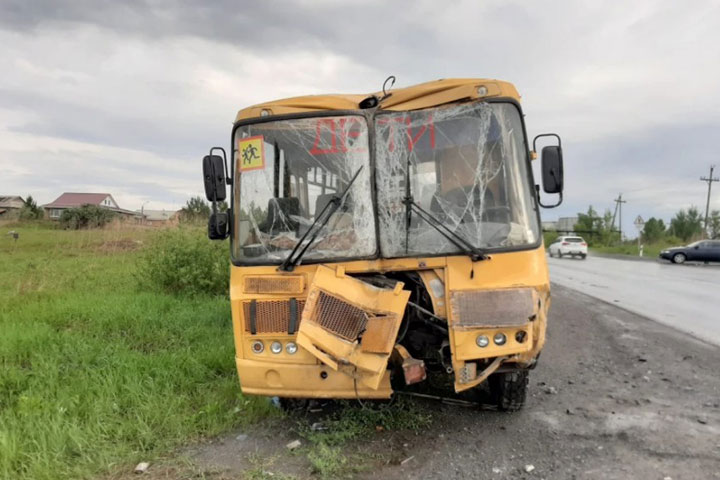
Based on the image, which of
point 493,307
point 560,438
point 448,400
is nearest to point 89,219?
point 448,400

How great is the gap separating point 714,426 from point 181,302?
7.86 metres

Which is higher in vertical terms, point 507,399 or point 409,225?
point 409,225

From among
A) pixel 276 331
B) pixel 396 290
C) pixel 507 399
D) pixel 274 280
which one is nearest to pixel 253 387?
pixel 276 331

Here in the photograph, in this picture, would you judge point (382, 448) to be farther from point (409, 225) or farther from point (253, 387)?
point (409, 225)

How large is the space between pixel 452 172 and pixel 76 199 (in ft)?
285

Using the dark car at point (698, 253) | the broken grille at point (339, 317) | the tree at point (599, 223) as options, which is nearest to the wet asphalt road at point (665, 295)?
the broken grille at point (339, 317)

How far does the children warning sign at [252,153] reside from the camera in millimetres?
4324

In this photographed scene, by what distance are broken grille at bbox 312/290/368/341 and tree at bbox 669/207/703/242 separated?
5498 cm

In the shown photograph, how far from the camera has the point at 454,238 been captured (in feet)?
12.9

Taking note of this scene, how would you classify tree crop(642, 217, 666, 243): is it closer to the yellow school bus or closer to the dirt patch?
the dirt patch

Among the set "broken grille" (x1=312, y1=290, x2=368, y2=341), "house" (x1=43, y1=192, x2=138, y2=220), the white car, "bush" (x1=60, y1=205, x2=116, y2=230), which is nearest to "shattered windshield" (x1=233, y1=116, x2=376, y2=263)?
"broken grille" (x1=312, y1=290, x2=368, y2=341)

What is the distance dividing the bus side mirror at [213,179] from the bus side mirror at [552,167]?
8.69ft

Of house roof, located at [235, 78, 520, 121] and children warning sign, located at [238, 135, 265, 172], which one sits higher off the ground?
house roof, located at [235, 78, 520, 121]

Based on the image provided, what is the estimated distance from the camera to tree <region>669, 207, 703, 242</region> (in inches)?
1972
